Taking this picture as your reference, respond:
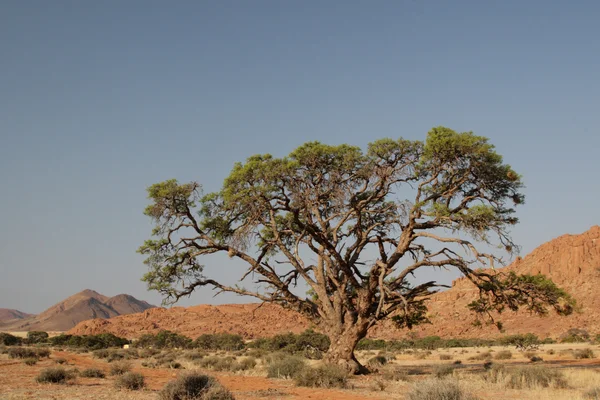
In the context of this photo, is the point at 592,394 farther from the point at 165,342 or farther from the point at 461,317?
the point at 461,317

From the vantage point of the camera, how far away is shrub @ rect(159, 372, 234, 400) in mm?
11650

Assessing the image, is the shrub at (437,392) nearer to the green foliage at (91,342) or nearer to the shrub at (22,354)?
the shrub at (22,354)

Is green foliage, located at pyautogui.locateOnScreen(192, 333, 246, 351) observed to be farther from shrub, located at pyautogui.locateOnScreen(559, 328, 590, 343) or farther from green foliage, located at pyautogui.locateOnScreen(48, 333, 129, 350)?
shrub, located at pyautogui.locateOnScreen(559, 328, 590, 343)

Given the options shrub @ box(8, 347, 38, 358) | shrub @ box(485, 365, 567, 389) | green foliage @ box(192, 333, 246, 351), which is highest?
shrub @ box(8, 347, 38, 358)

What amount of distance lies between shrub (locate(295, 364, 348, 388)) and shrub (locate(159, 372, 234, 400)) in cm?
546

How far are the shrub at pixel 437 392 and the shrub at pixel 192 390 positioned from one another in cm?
436

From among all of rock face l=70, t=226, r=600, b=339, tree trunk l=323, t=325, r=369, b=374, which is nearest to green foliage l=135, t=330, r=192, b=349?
rock face l=70, t=226, r=600, b=339

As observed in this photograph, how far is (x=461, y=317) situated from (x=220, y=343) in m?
49.1

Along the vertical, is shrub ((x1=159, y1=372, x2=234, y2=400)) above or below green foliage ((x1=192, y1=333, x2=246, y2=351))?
above

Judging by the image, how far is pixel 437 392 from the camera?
10.7 meters

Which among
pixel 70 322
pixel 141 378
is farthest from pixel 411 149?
pixel 70 322

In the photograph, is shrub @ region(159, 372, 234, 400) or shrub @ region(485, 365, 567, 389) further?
shrub @ region(485, 365, 567, 389)

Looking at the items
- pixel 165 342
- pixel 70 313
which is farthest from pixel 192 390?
pixel 70 313

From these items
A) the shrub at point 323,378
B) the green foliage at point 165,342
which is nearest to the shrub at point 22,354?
the shrub at point 323,378
